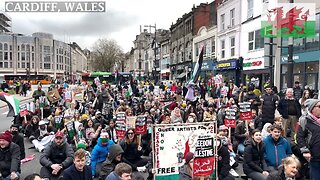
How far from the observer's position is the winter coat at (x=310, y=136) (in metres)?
5.08

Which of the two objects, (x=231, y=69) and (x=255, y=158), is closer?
(x=255, y=158)

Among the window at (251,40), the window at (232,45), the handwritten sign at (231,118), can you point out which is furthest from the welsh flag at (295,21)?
the window at (232,45)

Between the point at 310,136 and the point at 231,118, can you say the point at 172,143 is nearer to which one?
the point at 310,136

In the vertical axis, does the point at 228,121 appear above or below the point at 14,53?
below

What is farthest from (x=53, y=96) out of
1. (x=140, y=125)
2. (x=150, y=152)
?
(x=150, y=152)

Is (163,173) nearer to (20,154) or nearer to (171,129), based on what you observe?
(171,129)

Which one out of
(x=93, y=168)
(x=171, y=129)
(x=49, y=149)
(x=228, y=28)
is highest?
(x=228, y=28)

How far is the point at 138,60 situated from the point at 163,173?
93606mm

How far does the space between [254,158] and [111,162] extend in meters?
2.75

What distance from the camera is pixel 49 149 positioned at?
6.57m

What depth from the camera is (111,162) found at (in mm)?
6430

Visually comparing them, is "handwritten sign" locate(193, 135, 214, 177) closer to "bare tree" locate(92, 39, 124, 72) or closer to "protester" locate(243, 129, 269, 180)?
"protester" locate(243, 129, 269, 180)

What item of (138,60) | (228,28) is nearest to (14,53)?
(138,60)

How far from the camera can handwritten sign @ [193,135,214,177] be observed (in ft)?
15.9
